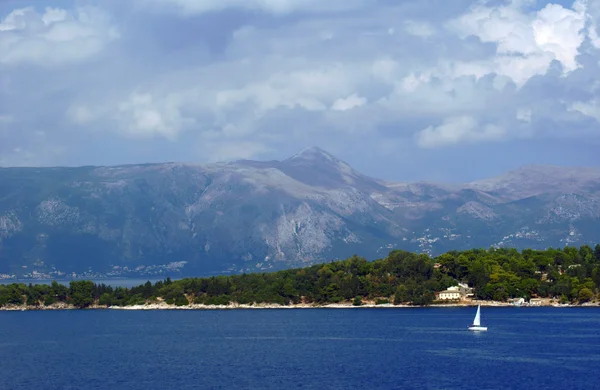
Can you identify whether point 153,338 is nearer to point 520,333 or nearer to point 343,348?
point 343,348

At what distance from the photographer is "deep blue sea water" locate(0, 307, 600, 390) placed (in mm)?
109188

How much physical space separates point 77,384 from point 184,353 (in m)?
31.0

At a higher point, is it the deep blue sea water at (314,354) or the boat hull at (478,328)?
the boat hull at (478,328)

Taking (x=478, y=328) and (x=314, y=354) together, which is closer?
(x=314, y=354)

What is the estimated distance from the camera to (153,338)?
6427 inches

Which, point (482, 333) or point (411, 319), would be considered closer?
point (482, 333)

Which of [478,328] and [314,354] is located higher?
[478,328]

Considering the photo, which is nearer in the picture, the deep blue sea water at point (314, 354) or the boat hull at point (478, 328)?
the deep blue sea water at point (314, 354)

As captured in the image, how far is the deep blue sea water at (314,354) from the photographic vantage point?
358 ft

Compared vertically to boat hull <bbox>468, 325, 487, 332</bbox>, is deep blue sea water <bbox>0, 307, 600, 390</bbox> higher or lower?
lower

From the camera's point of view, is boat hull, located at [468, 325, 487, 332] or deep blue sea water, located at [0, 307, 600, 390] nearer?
deep blue sea water, located at [0, 307, 600, 390]

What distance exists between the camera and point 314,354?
134 meters

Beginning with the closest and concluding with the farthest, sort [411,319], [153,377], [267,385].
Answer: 1. [267,385]
2. [153,377]
3. [411,319]

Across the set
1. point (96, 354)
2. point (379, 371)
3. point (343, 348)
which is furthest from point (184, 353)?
point (379, 371)
